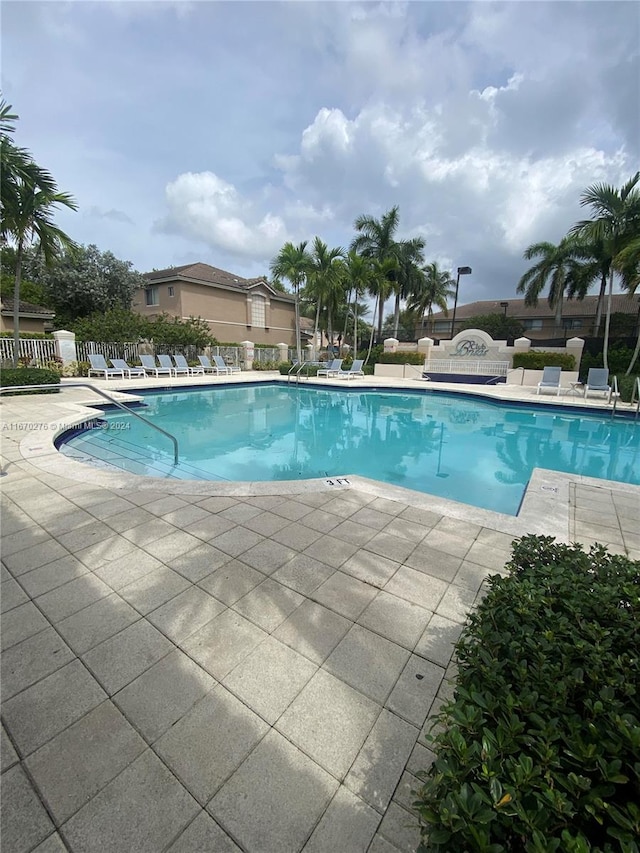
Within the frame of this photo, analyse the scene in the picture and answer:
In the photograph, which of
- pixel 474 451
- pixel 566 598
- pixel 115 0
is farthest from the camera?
pixel 474 451

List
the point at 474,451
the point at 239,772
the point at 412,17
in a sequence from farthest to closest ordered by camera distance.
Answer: the point at 474,451, the point at 412,17, the point at 239,772

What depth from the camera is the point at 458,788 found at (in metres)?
0.89

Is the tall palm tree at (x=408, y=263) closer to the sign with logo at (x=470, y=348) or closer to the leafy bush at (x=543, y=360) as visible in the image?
the sign with logo at (x=470, y=348)

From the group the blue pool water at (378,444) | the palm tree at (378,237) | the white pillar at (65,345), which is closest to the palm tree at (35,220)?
the white pillar at (65,345)

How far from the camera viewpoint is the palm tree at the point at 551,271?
21.7 meters

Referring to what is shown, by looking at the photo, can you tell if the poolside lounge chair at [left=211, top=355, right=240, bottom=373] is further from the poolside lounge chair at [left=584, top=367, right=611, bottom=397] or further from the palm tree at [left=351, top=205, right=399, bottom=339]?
the poolside lounge chair at [left=584, top=367, right=611, bottom=397]

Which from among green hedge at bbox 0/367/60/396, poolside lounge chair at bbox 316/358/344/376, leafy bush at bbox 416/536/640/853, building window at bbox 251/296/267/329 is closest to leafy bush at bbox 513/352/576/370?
poolside lounge chair at bbox 316/358/344/376

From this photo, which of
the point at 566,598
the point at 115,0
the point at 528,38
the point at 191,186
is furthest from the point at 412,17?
the point at 191,186

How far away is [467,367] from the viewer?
64.9ft

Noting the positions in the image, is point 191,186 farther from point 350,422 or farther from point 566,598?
point 566,598

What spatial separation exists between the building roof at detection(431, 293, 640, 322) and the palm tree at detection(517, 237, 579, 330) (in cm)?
206

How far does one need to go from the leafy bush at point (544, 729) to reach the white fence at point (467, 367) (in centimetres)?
1929

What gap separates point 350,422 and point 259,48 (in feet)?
26.1

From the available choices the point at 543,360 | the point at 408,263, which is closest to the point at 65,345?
the point at 408,263
